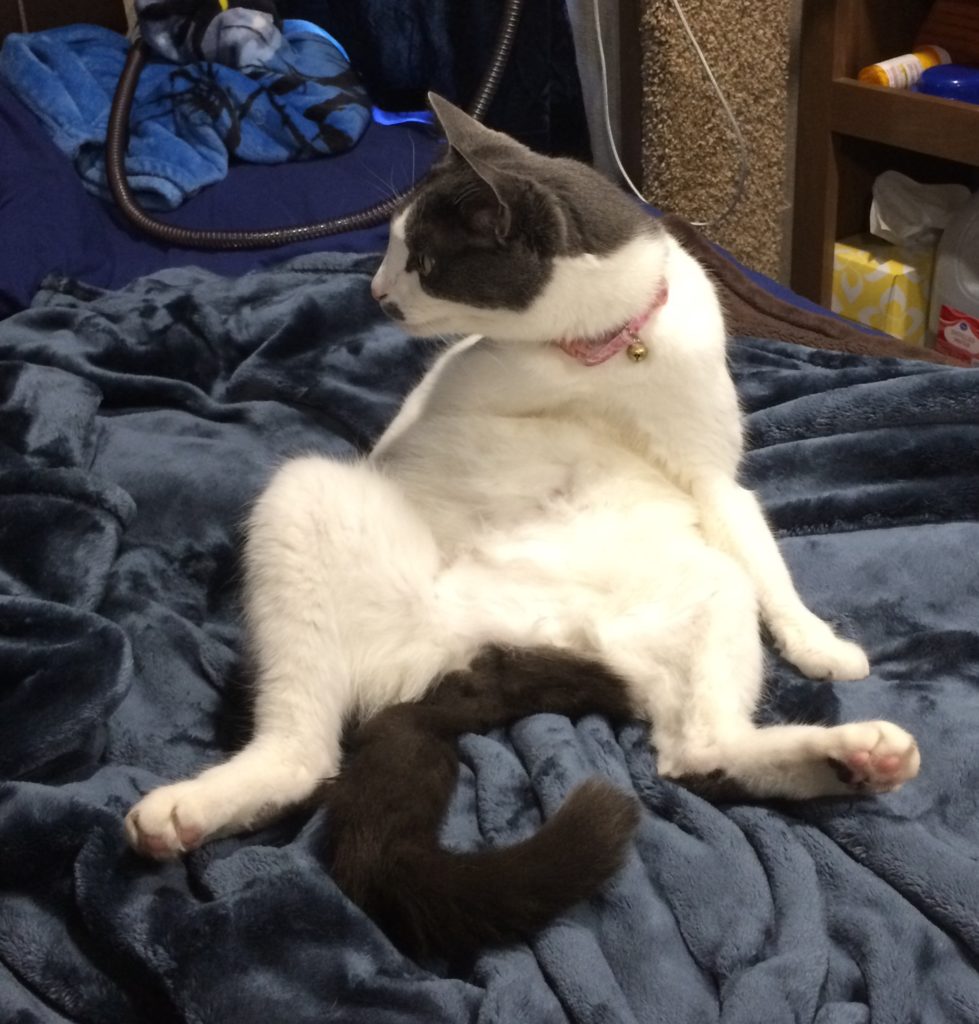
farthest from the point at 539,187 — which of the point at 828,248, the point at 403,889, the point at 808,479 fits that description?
the point at 828,248

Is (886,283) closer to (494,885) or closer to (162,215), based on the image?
(162,215)

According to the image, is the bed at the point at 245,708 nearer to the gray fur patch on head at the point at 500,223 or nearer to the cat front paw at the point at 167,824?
the cat front paw at the point at 167,824

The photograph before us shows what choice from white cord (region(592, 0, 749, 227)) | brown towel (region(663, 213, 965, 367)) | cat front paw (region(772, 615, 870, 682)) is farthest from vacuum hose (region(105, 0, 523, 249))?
cat front paw (region(772, 615, 870, 682))

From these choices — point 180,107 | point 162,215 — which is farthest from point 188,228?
point 180,107

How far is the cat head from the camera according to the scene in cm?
122

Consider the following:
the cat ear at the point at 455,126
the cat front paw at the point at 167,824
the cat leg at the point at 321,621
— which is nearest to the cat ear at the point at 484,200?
the cat ear at the point at 455,126

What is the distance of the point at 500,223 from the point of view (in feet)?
3.98

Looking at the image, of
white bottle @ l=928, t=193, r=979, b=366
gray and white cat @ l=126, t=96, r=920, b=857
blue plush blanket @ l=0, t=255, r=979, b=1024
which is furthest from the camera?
white bottle @ l=928, t=193, r=979, b=366

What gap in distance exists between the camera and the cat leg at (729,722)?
3.29 ft

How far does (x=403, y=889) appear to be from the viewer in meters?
0.90

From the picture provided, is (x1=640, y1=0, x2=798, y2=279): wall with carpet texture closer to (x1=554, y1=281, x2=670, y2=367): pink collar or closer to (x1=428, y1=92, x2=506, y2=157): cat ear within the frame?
(x1=428, y1=92, x2=506, y2=157): cat ear

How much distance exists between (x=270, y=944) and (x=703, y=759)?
488 millimetres

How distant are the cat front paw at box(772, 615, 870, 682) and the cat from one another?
1.10ft

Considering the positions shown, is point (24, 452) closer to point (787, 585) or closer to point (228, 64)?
point (787, 585)
